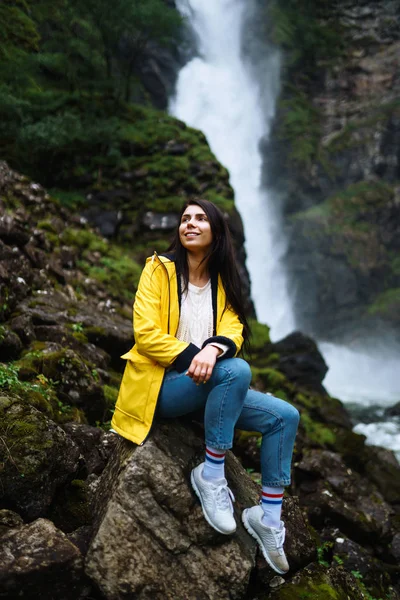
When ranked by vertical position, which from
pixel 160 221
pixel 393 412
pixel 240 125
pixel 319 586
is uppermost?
pixel 240 125

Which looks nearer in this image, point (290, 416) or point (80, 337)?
point (290, 416)

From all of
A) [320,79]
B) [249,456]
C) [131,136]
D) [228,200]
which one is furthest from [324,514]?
[320,79]

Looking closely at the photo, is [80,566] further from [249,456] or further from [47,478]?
[249,456]

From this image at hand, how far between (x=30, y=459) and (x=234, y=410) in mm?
1247

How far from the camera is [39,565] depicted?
2.31 meters

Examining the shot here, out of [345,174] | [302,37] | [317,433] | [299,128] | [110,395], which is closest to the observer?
[110,395]

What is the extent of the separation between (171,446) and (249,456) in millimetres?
3229

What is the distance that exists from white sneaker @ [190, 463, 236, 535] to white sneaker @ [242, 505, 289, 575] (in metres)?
0.17

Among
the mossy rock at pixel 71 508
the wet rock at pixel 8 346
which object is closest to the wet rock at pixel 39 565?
the mossy rock at pixel 71 508

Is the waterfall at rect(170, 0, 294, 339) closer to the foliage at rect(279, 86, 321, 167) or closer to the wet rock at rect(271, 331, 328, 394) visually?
the foliage at rect(279, 86, 321, 167)

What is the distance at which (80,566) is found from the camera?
2.45 m

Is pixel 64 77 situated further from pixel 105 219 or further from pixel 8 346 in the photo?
pixel 8 346

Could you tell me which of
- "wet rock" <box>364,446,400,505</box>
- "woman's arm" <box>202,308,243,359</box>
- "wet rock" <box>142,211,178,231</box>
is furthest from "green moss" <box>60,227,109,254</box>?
"woman's arm" <box>202,308,243,359</box>

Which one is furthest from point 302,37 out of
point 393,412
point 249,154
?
point 393,412
